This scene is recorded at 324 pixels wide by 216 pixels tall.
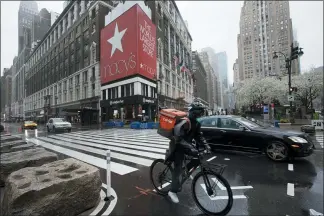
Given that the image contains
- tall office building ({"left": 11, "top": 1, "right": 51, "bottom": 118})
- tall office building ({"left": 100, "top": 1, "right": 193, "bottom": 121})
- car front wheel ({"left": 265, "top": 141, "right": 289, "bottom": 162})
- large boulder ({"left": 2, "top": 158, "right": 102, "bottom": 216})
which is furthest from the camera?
tall office building ({"left": 11, "top": 1, "right": 51, "bottom": 118})

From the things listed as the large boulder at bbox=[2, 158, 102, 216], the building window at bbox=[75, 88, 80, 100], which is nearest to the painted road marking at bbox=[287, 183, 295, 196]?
the large boulder at bbox=[2, 158, 102, 216]

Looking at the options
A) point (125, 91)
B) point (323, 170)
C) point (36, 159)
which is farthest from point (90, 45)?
point (323, 170)

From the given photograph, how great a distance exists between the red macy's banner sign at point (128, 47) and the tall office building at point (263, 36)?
43.4m

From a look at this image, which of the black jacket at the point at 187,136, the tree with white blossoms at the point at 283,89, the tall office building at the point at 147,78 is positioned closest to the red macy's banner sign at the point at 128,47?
the tall office building at the point at 147,78

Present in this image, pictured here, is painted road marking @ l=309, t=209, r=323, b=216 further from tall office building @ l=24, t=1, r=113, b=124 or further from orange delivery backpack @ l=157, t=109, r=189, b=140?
tall office building @ l=24, t=1, r=113, b=124

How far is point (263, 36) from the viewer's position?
208 feet

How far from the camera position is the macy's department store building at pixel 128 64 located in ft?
113

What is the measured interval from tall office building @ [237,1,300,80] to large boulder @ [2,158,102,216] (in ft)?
228

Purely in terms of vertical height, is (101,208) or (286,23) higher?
(286,23)

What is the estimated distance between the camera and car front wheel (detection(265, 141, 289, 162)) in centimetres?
586

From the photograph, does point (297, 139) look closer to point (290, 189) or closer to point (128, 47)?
point (290, 189)

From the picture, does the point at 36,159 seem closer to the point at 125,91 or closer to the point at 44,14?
the point at 125,91

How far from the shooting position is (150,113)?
38500 millimetres

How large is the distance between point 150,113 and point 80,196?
3540cm
